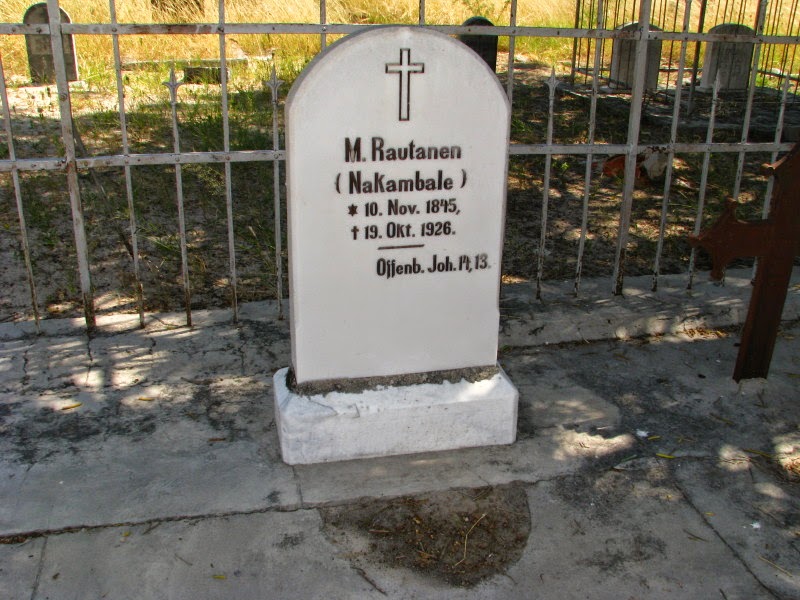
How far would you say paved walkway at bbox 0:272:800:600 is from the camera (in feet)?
8.93

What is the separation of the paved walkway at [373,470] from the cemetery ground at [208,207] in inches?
32.4

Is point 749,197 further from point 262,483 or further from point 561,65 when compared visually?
point 561,65

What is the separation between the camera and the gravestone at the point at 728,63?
419 inches

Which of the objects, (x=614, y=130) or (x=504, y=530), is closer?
(x=504, y=530)

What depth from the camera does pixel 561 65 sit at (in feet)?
42.8

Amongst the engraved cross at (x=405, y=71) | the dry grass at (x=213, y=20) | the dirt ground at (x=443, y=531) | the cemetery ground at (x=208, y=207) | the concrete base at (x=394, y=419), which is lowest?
the dirt ground at (x=443, y=531)

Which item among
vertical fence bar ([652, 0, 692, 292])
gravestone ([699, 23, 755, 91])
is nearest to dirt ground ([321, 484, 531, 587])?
vertical fence bar ([652, 0, 692, 292])

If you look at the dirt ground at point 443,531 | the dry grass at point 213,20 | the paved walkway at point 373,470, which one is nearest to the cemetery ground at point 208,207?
the paved walkway at point 373,470

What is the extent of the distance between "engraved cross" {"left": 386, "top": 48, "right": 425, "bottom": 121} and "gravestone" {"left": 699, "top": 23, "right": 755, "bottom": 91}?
8801 millimetres

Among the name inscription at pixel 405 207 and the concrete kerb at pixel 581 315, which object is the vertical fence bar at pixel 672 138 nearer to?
the concrete kerb at pixel 581 315

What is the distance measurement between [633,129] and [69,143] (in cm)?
300

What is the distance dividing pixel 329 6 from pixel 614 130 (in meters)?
7.31

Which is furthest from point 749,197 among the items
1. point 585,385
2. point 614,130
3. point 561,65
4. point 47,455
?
point 561,65

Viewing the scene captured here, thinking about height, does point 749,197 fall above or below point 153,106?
below
